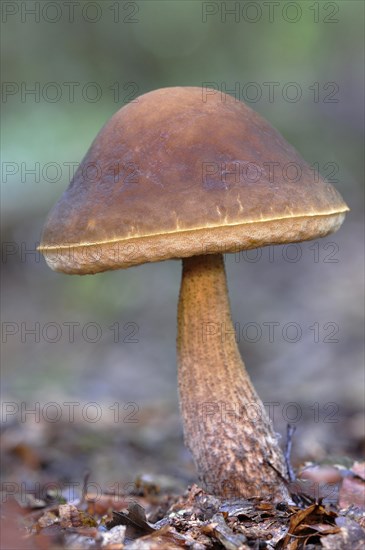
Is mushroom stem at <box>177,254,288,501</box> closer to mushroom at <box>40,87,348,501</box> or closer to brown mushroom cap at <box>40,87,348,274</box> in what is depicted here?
mushroom at <box>40,87,348,501</box>

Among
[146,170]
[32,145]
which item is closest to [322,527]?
[146,170]

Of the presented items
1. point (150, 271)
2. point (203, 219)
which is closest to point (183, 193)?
point (203, 219)

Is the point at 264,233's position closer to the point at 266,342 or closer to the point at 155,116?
the point at 155,116

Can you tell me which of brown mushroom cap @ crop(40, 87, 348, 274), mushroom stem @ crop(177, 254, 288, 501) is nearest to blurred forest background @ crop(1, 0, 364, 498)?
mushroom stem @ crop(177, 254, 288, 501)

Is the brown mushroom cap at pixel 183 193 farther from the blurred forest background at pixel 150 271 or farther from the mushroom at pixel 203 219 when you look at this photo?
the blurred forest background at pixel 150 271


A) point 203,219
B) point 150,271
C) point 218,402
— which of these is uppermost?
point 203,219

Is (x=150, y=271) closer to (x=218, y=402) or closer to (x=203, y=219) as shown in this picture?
(x=218, y=402)
